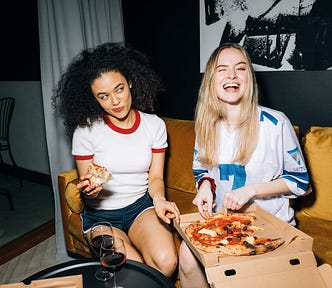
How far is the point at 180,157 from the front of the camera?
260cm

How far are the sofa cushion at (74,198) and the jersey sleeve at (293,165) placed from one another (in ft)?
4.11

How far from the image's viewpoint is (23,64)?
4395 mm

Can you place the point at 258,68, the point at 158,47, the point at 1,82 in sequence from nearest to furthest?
1. the point at 258,68
2. the point at 158,47
3. the point at 1,82

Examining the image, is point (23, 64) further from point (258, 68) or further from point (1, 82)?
point (258, 68)

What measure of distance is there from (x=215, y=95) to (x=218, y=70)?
0.49 ft

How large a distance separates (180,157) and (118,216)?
31.2 inches

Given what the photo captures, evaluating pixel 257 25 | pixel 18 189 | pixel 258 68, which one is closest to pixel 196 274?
pixel 258 68

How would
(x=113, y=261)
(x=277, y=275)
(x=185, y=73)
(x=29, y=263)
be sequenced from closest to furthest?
1. (x=277, y=275)
2. (x=113, y=261)
3. (x=29, y=263)
4. (x=185, y=73)

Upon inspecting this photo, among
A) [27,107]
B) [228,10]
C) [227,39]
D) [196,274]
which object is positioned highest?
[228,10]

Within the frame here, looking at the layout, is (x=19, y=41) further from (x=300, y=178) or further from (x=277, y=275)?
(x=277, y=275)

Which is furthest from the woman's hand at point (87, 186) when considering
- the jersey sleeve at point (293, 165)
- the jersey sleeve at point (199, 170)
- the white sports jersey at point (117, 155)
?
the jersey sleeve at point (293, 165)

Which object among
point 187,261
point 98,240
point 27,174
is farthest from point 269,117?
point 27,174

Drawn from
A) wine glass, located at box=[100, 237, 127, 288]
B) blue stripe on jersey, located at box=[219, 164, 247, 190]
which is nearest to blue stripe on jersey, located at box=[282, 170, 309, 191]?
blue stripe on jersey, located at box=[219, 164, 247, 190]

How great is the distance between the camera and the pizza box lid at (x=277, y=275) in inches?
43.4
